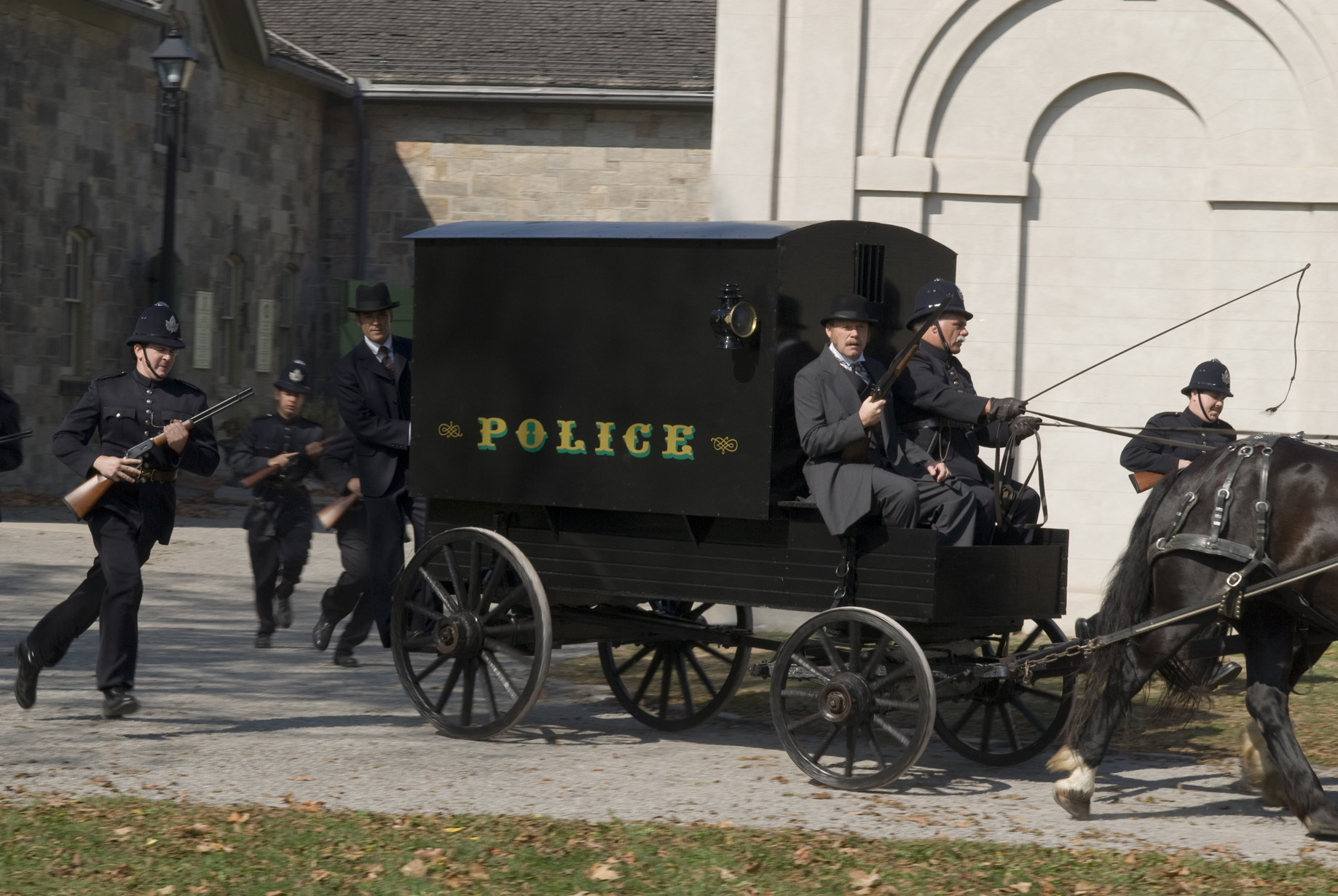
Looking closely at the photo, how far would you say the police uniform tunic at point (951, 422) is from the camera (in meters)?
7.46

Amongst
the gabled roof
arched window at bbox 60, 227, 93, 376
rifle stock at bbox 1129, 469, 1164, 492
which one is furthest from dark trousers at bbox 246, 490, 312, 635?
the gabled roof

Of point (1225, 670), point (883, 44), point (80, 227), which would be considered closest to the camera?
point (1225, 670)

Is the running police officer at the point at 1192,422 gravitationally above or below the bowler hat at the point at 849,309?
below

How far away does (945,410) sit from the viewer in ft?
24.6

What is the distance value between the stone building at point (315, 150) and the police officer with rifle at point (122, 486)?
13.7 metres

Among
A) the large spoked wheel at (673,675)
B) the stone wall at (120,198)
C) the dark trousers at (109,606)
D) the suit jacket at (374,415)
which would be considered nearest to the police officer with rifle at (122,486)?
the dark trousers at (109,606)

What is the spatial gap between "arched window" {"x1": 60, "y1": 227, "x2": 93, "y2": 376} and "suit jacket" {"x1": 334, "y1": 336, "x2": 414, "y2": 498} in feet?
44.9

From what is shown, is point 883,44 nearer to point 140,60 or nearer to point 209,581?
point 209,581

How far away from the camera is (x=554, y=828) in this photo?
6.23m

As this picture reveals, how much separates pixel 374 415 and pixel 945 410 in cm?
341

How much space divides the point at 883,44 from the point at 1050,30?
50.7 inches

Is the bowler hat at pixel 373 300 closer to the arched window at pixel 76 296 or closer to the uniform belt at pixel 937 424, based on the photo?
the uniform belt at pixel 937 424

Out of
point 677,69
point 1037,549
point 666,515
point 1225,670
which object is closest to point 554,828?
point 666,515

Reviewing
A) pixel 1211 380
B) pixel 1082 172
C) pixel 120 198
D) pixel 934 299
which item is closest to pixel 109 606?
pixel 934 299
